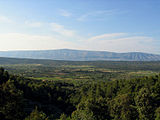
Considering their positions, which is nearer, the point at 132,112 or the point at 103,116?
the point at 132,112

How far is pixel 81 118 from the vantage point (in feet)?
130

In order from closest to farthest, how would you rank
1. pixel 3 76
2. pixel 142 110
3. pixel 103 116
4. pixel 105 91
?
1. pixel 142 110
2. pixel 103 116
3. pixel 3 76
4. pixel 105 91

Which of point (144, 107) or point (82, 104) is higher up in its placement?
point (144, 107)

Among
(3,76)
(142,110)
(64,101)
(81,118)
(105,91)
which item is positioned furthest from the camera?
(105,91)

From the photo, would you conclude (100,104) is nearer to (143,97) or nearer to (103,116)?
(103,116)

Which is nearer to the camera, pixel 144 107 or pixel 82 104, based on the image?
pixel 144 107

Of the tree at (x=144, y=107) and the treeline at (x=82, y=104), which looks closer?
the treeline at (x=82, y=104)

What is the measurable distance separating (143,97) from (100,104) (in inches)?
547

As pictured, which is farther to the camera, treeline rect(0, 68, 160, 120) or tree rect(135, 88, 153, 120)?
tree rect(135, 88, 153, 120)

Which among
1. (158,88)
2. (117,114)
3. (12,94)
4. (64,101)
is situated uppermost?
(12,94)

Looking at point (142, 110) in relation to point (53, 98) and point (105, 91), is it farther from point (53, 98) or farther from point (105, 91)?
point (53, 98)

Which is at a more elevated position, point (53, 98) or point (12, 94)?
point (12, 94)

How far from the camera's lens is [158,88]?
67125mm

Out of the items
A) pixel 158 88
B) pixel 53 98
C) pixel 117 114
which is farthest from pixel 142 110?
pixel 53 98
